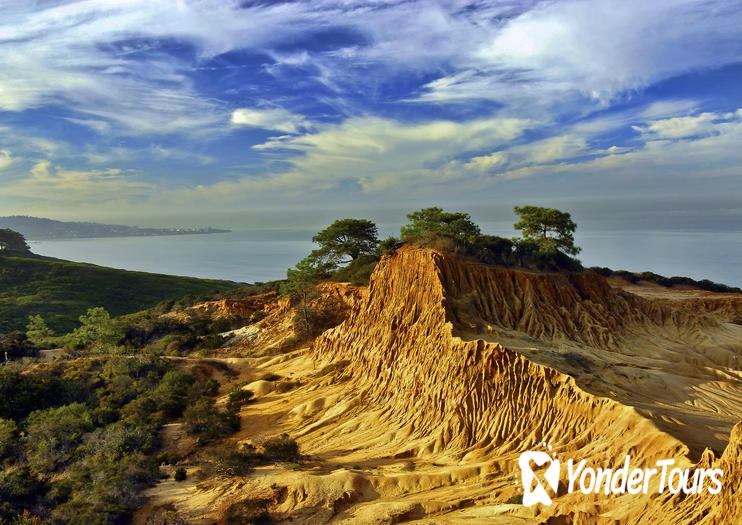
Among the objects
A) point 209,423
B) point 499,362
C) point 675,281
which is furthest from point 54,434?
point 675,281

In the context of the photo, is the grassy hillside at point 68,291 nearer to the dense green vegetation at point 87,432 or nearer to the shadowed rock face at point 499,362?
the dense green vegetation at point 87,432

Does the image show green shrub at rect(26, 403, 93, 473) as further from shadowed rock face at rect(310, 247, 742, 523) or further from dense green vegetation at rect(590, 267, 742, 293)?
dense green vegetation at rect(590, 267, 742, 293)

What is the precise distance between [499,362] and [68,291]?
70.3 metres

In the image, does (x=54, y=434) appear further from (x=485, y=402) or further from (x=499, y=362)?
(x=499, y=362)

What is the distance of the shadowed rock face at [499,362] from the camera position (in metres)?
10.2

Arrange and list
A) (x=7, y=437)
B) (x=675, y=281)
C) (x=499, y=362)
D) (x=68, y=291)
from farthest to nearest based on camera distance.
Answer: (x=68, y=291) → (x=675, y=281) → (x=7, y=437) → (x=499, y=362)

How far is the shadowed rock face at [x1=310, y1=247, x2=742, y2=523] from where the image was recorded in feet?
33.4

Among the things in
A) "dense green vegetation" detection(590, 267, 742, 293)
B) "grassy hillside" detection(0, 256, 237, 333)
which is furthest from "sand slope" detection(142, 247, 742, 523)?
"grassy hillside" detection(0, 256, 237, 333)

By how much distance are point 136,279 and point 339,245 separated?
167 feet

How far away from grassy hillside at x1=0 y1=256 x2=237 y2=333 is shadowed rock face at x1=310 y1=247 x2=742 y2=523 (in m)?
45.8

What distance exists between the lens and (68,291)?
204ft

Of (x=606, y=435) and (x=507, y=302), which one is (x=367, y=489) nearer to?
(x=606, y=435)

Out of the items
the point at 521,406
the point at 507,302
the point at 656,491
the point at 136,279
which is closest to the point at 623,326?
the point at 507,302

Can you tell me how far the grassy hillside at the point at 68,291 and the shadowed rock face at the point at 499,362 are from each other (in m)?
45.8
